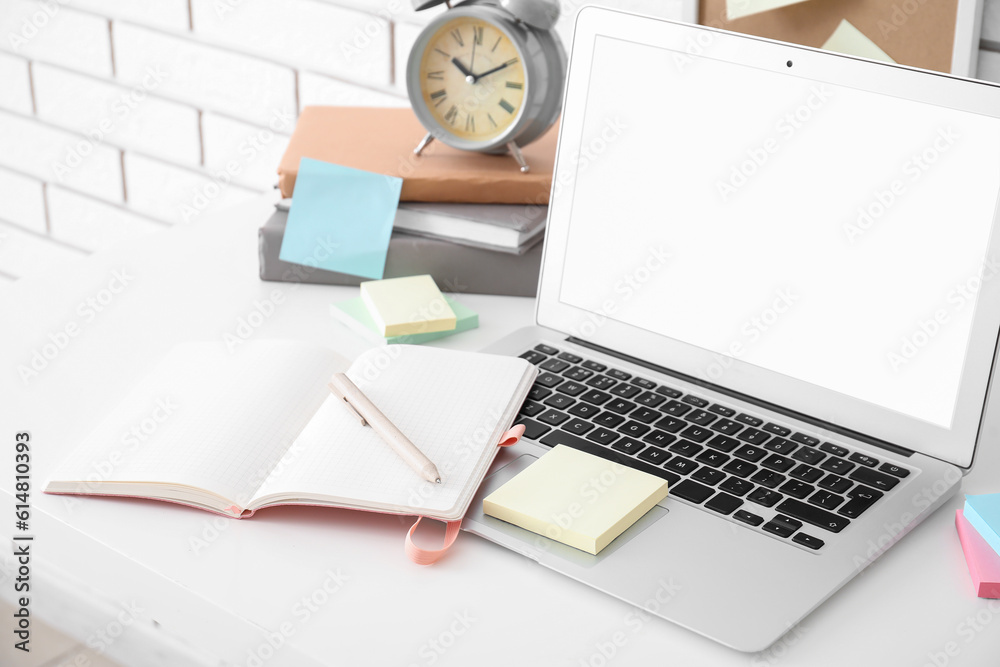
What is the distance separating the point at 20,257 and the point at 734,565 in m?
1.78

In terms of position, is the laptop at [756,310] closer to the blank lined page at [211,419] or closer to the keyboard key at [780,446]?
the keyboard key at [780,446]

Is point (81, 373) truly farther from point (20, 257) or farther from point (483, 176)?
point (20, 257)

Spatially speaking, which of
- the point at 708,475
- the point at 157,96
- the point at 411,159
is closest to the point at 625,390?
the point at 708,475

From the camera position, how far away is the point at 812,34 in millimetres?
933

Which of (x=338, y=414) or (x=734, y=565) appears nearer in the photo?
(x=734, y=565)

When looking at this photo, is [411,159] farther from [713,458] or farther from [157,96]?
[157,96]

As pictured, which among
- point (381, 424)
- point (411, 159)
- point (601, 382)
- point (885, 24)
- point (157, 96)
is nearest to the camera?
point (381, 424)

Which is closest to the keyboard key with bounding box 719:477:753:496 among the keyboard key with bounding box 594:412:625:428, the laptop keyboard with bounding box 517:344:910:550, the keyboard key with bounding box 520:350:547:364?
the laptop keyboard with bounding box 517:344:910:550

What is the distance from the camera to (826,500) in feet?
2.08

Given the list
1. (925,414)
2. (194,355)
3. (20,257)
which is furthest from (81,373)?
(20,257)

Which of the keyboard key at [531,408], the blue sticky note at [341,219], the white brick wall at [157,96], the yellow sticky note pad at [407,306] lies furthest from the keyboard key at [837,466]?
the white brick wall at [157,96]

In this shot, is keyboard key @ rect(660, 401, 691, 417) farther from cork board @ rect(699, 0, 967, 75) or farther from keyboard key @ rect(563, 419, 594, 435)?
cork board @ rect(699, 0, 967, 75)

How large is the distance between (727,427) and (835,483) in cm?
9

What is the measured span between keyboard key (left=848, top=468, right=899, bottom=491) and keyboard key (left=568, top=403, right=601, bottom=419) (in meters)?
0.19
